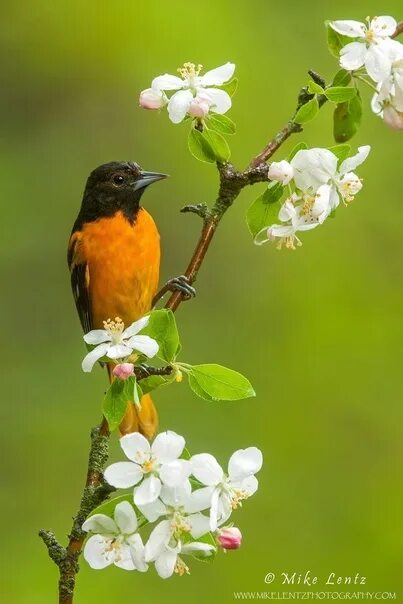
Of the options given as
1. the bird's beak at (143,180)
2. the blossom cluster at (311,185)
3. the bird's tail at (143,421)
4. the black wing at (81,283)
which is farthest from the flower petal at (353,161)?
the black wing at (81,283)

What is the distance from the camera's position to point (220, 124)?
6.49ft

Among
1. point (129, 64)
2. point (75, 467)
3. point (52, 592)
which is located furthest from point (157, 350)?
point (129, 64)

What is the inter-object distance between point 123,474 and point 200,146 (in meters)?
0.62

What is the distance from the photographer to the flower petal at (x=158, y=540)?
168 centimetres

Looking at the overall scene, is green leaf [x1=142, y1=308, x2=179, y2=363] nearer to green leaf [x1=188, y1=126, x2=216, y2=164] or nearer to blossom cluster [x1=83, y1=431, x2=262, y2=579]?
blossom cluster [x1=83, y1=431, x2=262, y2=579]

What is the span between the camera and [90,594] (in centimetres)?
525

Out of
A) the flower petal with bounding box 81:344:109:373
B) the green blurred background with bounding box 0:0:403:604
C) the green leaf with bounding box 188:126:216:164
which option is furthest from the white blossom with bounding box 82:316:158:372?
the green blurred background with bounding box 0:0:403:604

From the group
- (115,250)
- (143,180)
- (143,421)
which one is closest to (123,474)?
(143,421)

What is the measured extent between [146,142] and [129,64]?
1.88 feet

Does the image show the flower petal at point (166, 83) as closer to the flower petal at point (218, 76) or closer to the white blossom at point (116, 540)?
the flower petal at point (218, 76)

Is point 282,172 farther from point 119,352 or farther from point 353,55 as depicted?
point 119,352

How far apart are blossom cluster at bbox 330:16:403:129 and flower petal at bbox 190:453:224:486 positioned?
64 cm

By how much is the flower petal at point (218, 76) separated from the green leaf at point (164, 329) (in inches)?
15.9

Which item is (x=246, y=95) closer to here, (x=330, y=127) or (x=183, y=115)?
(x=330, y=127)
